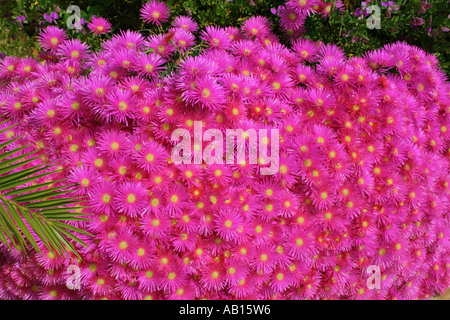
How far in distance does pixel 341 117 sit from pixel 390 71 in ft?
2.20

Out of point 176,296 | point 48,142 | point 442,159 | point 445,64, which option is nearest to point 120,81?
point 48,142

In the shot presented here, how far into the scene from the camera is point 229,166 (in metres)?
1.74

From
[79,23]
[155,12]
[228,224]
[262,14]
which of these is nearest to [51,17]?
[79,23]

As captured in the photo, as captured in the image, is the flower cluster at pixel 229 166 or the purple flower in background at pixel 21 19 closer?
the flower cluster at pixel 229 166

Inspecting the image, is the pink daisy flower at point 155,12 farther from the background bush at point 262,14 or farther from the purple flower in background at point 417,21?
the purple flower in background at point 417,21

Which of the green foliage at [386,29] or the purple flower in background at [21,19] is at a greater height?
the purple flower in background at [21,19]

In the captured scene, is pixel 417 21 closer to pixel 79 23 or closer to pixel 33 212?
pixel 79 23

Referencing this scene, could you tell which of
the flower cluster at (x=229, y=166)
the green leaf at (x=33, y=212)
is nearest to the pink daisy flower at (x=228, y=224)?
the flower cluster at (x=229, y=166)

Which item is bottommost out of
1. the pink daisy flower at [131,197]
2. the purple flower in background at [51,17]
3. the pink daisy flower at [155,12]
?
the pink daisy flower at [131,197]

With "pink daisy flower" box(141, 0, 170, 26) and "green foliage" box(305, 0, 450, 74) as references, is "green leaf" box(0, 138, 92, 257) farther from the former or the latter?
"green foliage" box(305, 0, 450, 74)

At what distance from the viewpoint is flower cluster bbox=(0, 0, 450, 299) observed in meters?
1.70

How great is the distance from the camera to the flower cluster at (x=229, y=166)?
170 centimetres

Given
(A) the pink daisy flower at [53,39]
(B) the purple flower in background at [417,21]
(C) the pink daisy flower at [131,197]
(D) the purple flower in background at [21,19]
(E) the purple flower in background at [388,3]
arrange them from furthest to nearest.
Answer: (D) the purple flower in background at [21,19] → (B) the purple flower in background at [417,21] → (E) the purple flower in background at [388,3] → (A) the pink daisy flower at [53,39] → (C) the pink daisy flower at [131,197]

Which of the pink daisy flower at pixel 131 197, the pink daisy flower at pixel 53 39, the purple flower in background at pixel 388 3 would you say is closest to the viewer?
the pink daisy flower at pixel 131 197
